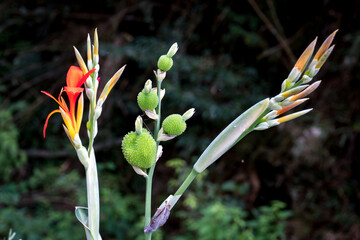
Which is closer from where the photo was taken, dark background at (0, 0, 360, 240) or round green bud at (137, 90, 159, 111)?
round green bud at (137, 90, 159, 111)

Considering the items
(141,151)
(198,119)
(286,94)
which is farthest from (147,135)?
(198,119)

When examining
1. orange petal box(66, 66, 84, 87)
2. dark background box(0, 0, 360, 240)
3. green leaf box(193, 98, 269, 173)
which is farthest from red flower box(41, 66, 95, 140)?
dark background box(0, 0, 360, 240)

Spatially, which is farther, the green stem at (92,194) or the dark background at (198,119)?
the dark background at (198,119)

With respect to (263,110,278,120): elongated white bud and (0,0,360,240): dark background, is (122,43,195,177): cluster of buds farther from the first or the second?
(0,0,360,240): dark background

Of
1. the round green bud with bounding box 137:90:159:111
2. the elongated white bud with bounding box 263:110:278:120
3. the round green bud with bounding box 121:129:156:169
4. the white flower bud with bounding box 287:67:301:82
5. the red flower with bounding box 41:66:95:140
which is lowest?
the elongated white bud with bounding box 263:110:278:120

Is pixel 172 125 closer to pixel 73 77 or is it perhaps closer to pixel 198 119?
pixel 73 77

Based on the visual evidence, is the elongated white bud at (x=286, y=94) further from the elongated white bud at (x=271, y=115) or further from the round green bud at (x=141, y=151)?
the round green bud at (x=141, y=151)

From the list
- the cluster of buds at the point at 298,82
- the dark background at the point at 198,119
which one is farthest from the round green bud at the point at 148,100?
the dark background at the point at 198,119
